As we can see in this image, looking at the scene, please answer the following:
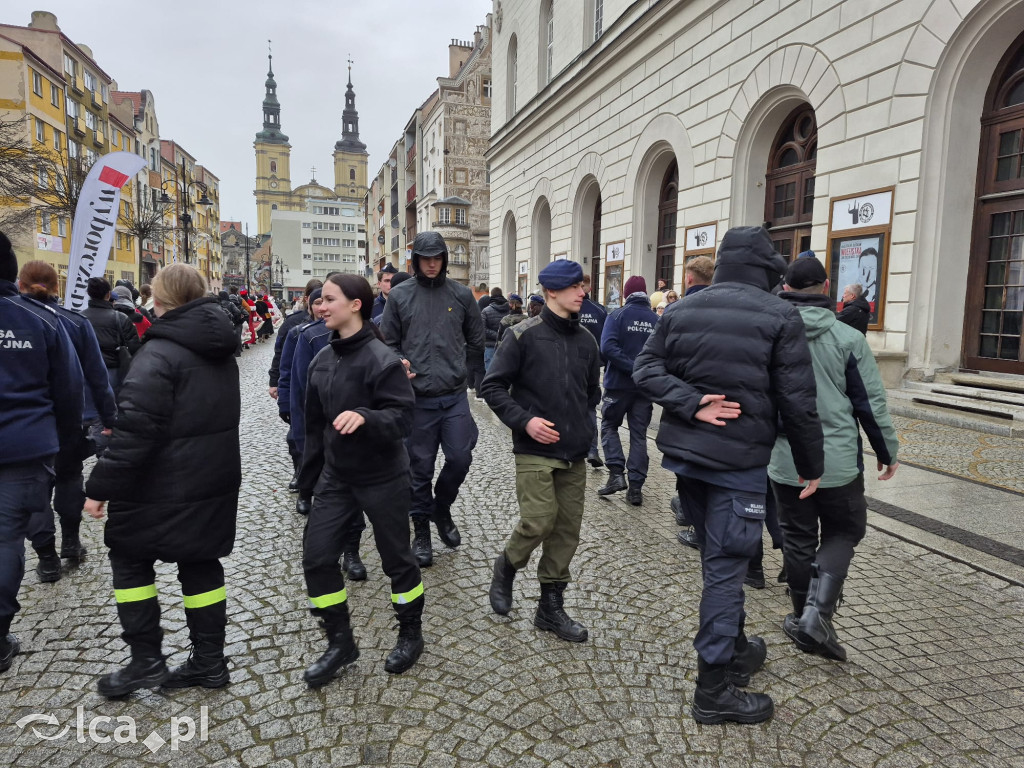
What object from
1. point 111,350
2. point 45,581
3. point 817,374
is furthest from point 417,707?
point 111,350

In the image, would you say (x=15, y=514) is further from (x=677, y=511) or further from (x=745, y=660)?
(x=677, y=511)

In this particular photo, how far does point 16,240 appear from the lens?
31.0m

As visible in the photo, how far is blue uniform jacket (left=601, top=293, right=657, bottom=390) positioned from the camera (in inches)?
236

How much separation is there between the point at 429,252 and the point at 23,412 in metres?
2.47

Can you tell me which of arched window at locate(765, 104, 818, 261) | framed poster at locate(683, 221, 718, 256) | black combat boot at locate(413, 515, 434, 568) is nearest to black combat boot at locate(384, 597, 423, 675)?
black combat boot at locate(413, 515, 434, 568)

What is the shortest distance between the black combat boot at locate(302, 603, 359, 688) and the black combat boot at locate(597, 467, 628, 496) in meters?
3.31

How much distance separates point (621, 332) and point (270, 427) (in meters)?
5.56

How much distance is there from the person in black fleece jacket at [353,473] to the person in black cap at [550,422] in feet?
2.05

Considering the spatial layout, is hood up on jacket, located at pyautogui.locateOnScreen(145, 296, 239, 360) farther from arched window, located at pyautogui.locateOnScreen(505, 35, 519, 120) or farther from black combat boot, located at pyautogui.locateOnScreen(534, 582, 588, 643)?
arched window, located at pyautogui.locateOnScreen(505, 35, 519, 120)

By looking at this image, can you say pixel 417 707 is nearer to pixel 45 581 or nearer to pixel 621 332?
pixel 45 581

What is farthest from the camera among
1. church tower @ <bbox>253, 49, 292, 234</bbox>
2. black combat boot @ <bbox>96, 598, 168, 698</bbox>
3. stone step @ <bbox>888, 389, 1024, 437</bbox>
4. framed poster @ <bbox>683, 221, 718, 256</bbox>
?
church tower @ <bbox>253, 49, 292, 234</bbox>

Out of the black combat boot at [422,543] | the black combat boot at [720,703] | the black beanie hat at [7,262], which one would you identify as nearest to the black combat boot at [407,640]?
the black combat boot at [422,543]

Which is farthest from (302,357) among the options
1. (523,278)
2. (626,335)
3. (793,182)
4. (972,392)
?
(523,278)

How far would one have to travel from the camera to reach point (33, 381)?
3297 mm
